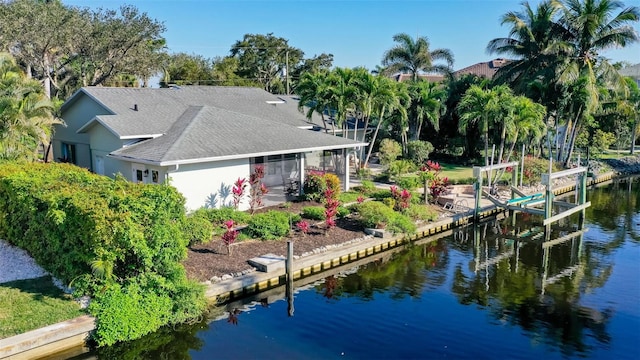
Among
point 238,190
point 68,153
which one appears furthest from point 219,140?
point 68,153

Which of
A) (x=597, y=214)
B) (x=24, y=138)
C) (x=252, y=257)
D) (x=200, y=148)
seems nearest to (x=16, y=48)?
(x=24, y=138)

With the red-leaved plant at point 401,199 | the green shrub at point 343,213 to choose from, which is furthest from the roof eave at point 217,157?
the red-leaved plant at point 401,199

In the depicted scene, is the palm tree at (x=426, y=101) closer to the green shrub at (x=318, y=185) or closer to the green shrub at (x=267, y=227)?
the green shrub at (x=318, y=185)

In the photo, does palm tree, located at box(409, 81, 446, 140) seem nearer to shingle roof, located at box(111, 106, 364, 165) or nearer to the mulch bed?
shingle roof, located at box(111, 106, 364, 165)

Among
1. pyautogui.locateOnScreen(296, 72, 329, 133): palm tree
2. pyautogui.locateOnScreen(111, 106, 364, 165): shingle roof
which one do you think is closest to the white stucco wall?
pyautogui.locateOnScreen(111, 106, 364, 165): shingle roof

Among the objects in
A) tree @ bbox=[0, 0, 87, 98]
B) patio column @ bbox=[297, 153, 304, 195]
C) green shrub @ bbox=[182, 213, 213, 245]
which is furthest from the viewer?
tree @ bbox=[0, 0, 87, 98]

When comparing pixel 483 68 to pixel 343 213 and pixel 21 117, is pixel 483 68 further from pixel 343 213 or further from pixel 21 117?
pixel 21 117
